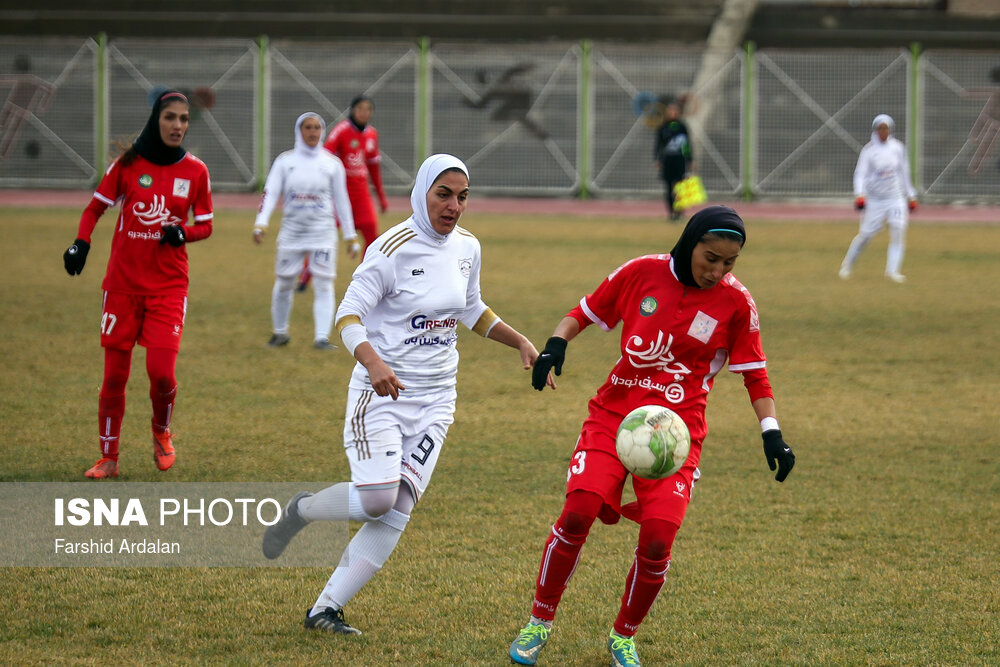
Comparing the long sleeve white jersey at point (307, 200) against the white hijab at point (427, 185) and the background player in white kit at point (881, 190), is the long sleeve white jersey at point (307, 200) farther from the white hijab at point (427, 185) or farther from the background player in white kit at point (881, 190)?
the background player in white kit at point (881, 190)

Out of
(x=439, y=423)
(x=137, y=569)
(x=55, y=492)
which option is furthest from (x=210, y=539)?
(x=439, y=423)

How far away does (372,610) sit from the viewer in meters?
6.04

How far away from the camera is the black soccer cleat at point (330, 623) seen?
564cm

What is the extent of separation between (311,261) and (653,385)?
838 cm

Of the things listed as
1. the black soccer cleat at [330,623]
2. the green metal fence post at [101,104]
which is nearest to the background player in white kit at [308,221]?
the black soccer cleat at [330,623]

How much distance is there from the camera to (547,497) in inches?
316

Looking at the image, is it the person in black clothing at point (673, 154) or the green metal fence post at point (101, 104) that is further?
the green metal fence post at point (101, 104)

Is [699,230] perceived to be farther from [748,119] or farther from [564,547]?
[748,119]

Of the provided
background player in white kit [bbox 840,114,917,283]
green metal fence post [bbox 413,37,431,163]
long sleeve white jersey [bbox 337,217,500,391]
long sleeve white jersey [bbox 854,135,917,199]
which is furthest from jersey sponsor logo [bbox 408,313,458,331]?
green metal fence post [bbox 413,37,431,163]

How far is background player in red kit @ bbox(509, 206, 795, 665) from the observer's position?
5309 mm

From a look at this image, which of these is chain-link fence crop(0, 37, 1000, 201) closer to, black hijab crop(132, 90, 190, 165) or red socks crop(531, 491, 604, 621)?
black hijab crop(132, 90, 190, 165)

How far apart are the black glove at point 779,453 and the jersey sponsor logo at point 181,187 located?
4.45 metres

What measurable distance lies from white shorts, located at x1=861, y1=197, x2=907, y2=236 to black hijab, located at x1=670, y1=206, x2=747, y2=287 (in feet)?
48.0

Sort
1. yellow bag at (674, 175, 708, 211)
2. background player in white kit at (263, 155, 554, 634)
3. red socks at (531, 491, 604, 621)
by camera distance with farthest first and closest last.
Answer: yellow bag at (674, 175, 708, 211)
background player in white kit at (263, 155, 554, 634)
red socks at (531, 491, 604, 621)
